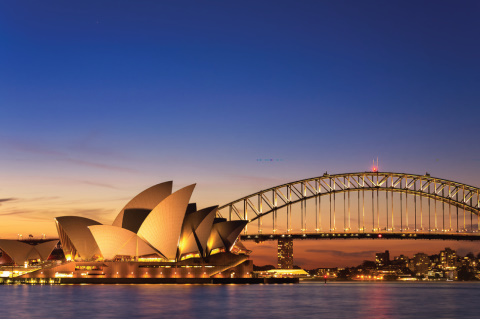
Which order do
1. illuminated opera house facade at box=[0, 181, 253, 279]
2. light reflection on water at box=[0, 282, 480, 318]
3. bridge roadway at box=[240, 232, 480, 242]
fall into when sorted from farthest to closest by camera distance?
bridge roadway at box=[240, 232, 480, 242], illuminated opera house facade at box=[0, 181, 253, 279], light reflection on water at box=[0, 282, 480, 318]

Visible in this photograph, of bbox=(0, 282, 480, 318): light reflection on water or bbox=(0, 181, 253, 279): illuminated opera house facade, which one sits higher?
bbox=(0, 181, 253, 279): illuminated opera house facade

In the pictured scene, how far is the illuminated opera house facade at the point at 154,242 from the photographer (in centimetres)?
8769

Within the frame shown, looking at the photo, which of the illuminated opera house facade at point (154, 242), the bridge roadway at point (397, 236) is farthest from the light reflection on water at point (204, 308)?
the bridge roadway at point (397, 236)

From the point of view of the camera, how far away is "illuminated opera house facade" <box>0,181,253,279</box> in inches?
3452

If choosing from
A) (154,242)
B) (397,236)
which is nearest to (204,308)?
(154,242)

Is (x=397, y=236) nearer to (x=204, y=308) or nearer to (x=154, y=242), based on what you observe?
(x=154, y=242)

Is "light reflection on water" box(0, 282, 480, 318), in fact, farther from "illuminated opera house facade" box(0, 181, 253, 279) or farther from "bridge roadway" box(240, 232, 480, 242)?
"bridge roadway" box(240, 232, 480, 242)

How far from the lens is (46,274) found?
10112 centimetres

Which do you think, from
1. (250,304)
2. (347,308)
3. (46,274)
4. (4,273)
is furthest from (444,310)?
(4,273)

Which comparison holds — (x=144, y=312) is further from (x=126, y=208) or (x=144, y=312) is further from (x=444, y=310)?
(x=126, y=208)

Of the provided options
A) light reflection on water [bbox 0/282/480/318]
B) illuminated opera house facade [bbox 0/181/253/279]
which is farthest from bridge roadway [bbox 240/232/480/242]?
light reflection on water [bbox 0/282/480/318]

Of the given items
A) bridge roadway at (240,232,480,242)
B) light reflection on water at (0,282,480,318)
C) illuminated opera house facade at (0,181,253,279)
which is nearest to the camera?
light reflection on water at (0,282,480,318)

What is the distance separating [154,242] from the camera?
8900 centimetres

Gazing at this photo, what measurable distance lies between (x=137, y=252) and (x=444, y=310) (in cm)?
4735
